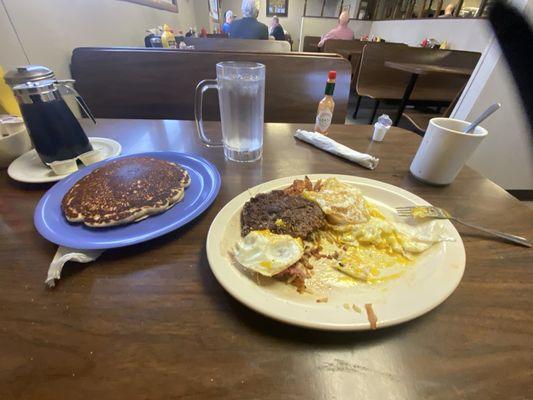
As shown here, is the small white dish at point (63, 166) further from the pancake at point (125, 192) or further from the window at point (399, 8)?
the window at point (399, 8)

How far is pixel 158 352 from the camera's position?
314mm

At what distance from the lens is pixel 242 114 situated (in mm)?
799

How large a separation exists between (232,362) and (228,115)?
698 mm

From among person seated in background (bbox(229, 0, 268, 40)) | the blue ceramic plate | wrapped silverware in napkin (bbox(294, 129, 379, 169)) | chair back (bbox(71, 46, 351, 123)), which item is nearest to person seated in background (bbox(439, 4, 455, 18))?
person seated in background (bbox(229, 0, 268, 40))

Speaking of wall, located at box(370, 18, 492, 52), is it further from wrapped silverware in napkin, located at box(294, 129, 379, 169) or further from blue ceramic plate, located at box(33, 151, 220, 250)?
blue ceramic plate, located at box(33, 151, 220, 250)

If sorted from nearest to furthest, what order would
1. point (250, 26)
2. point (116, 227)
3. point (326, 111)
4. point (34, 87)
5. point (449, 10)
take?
point (116, 227) < point (34, 87) < point (326, 111) < point (250, 26) < point (449, 10)

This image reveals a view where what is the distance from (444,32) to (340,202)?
5.13 meters

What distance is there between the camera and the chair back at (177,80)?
4.82 feet

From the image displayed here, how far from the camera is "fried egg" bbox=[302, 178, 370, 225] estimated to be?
1.72ft

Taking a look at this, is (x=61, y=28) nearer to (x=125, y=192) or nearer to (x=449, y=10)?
(x=125, y=192)

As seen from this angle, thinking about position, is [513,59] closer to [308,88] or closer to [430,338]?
[308,88]

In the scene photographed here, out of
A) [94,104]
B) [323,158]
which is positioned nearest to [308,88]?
[323,158]

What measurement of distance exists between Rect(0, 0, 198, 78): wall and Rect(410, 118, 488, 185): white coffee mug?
6.09ft

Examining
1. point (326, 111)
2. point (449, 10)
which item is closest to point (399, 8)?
point (449, 10)
